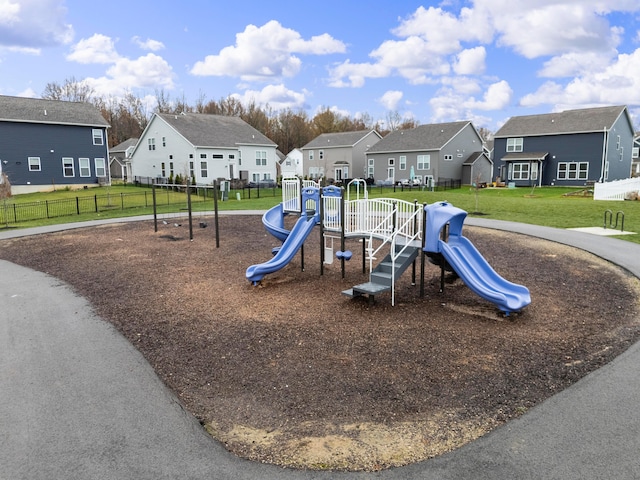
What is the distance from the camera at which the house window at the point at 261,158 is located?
5275cm

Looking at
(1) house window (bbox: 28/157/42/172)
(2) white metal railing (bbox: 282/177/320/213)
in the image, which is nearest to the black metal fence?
(1) house window (bbox: 28/157/42/172)

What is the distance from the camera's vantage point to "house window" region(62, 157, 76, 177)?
43.7m

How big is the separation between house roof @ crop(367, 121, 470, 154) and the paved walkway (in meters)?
47.5

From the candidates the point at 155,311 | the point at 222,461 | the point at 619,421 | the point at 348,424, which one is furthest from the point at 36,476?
the point at 619,421

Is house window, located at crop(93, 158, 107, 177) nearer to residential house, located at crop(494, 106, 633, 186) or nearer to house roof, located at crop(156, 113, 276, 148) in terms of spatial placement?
house roof, located at crop(156, 113, 276, 148)

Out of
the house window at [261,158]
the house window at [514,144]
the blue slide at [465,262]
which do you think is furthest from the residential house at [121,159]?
the blue slide at [465,262]

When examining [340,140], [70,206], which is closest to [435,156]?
[340,140]

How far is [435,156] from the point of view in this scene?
169ft

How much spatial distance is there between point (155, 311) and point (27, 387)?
3.21m

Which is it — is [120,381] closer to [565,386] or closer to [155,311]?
[155,311]

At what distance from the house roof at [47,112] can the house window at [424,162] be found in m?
32.8

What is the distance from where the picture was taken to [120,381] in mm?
6102

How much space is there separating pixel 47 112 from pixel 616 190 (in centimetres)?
4709

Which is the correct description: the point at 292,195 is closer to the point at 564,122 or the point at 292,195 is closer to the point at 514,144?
the point at 514,144
